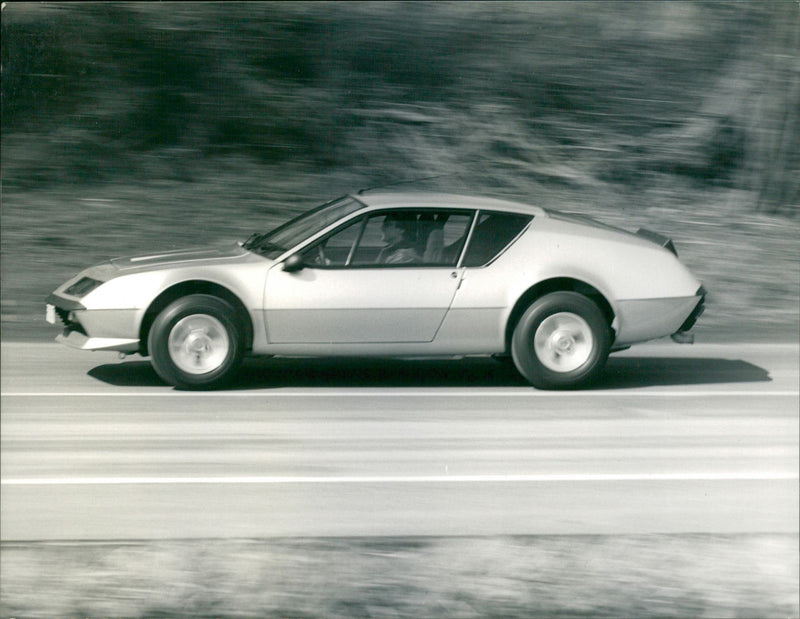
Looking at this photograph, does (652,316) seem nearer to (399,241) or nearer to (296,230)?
(399,241)

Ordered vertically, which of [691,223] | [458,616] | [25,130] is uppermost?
[25,130]

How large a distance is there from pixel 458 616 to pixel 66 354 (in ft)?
17.5

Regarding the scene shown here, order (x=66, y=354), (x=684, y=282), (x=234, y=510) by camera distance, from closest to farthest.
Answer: (x=234, y=510), (x=684, y=282), (x=66, y=354)

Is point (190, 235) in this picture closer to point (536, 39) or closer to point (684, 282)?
point (536, 39)

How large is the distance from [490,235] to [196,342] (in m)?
1.97

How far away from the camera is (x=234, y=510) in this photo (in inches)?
174

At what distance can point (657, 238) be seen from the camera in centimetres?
648

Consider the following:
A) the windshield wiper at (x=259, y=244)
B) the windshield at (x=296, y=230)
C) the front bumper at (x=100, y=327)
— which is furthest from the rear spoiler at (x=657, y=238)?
the front bumper at (x=100, y=327)

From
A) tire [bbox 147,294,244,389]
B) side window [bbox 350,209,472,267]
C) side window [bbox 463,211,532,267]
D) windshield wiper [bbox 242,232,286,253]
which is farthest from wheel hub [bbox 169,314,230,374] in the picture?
side window [bbox 463,211,532,267]

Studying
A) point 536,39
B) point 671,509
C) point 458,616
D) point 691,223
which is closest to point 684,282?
point 691,223

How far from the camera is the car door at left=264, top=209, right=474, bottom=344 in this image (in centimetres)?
650

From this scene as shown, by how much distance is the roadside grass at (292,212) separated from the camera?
5.66 m

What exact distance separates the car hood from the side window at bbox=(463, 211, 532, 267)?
55.7 inches

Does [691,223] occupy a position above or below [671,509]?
above
